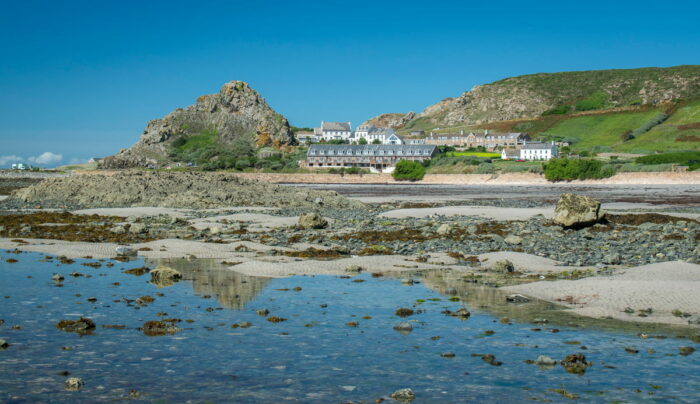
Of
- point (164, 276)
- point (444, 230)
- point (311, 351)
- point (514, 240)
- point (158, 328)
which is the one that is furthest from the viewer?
point (444, 230)

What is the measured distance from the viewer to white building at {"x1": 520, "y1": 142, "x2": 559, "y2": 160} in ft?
530

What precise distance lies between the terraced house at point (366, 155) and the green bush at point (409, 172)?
79.2 ft

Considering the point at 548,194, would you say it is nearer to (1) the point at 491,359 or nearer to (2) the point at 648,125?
(1) the point at 491,359

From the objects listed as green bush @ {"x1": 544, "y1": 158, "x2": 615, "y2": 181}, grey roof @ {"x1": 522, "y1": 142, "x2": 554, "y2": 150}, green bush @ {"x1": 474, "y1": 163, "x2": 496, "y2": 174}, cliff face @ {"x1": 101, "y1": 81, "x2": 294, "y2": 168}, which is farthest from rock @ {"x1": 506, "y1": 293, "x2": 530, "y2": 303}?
grey roof @ {"x1": 522, "y1": 142, "x2": 554, "y2": 150}

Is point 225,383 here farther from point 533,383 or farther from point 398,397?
point 533,383

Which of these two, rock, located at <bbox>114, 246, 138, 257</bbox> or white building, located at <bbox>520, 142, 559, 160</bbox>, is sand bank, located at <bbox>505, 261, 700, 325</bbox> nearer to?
rock, located at <bbox>114, 246, 138, 257</bbox>

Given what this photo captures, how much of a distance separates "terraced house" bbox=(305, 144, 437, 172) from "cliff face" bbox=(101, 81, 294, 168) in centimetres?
1707

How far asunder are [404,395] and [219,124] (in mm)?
168514

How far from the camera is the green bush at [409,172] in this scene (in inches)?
5103

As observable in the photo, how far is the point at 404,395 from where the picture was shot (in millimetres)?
8789

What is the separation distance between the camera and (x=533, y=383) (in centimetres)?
954

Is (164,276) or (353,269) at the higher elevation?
(164,276)

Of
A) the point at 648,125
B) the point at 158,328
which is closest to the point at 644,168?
the point at 648,125

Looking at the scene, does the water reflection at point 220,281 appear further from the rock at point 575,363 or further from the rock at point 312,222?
the rock at point 312,222
